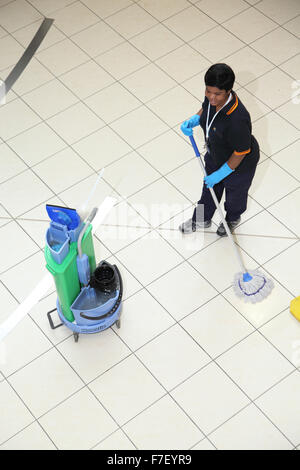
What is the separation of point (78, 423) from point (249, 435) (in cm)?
96

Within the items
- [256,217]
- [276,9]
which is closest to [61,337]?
[256,217]

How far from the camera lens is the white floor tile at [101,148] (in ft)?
15.7

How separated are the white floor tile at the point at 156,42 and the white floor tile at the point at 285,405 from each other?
2978mm

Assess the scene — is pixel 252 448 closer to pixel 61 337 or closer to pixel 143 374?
pixel 143 374

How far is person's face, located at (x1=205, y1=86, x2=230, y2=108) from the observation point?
335 cm

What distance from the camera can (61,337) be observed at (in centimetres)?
397

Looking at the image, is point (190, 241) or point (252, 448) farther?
point (190, 241)

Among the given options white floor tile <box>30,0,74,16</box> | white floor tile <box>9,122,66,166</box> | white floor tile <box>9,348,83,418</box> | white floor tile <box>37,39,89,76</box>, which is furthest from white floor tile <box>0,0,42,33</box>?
white floor tile <box>9,348,83,418</box>

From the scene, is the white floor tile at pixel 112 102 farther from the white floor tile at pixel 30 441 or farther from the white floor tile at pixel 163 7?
the white floor tile at pixel 30 441

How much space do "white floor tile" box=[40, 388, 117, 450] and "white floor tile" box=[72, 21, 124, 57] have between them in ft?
9.96

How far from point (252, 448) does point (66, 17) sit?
3.99 m

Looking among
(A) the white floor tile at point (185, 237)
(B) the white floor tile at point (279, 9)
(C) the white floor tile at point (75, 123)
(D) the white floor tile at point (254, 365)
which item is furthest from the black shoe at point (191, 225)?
(B) the white floor tile at point (279, 9)

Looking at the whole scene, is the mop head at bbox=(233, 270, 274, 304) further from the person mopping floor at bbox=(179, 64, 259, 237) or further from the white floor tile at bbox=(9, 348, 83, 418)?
the white floor tile at bbox=(9, 348, 83, 418)

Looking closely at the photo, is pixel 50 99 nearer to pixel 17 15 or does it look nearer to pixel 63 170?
pixel 63 170
